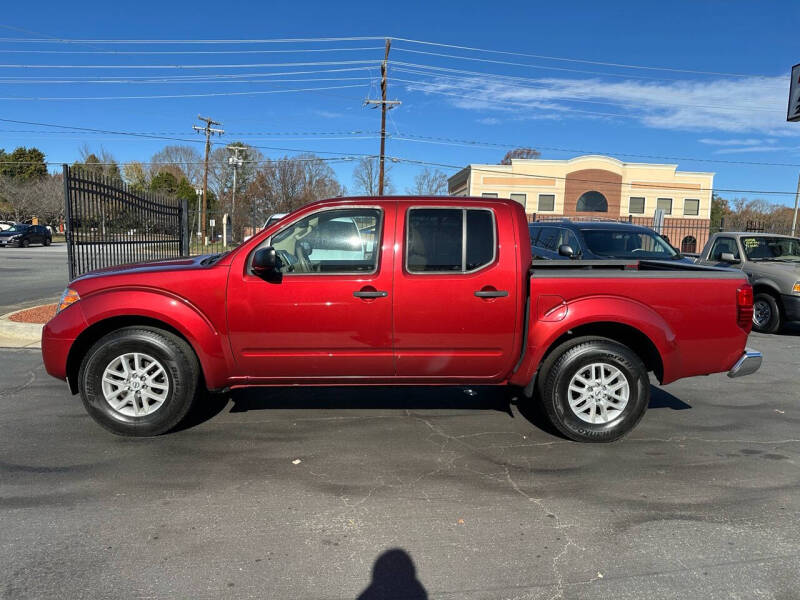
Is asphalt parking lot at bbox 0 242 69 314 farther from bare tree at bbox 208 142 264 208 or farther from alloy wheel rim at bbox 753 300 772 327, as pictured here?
bare tree at bbox 208 142 264 208

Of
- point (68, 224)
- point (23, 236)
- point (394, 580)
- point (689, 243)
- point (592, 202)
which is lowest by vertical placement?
point (394, 580)

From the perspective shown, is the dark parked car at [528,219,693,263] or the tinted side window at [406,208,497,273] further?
the dark parked car at [528,219,693,263]

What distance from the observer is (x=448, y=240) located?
175 inches

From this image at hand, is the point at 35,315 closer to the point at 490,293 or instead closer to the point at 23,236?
the point at 490,293

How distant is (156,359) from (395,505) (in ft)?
7.32

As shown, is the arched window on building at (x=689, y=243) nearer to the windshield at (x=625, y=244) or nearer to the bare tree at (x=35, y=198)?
the windshield at (x=625, y=244)

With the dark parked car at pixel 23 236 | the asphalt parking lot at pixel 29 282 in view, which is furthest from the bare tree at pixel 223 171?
the asphalt parking lot at pixel 29 282

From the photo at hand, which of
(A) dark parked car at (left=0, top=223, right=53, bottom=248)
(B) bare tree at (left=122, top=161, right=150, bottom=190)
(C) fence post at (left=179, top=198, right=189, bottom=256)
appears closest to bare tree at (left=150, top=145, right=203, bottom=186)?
(B) bare tree at (left=122, top=161, right=150, bottom=190)

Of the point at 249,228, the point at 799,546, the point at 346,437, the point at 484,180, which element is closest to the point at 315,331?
the point at 346,437

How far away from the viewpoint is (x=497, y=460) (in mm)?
4180

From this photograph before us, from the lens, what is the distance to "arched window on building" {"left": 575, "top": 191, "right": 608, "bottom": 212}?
1873 inches

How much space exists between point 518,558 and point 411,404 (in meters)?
2.65

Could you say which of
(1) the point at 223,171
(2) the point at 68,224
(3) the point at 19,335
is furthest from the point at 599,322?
(1) the point at 223,171

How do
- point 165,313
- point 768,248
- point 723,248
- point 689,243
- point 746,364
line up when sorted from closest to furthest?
point 165,313, point 746,364, point 768,248, point 723,248, point 689,243
